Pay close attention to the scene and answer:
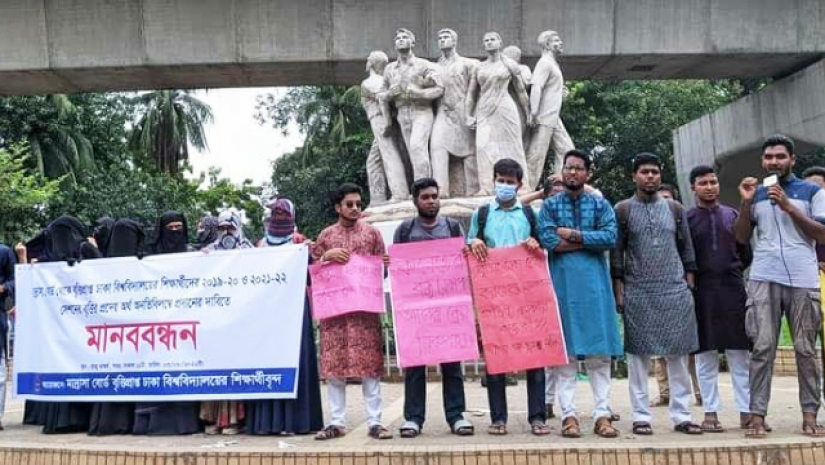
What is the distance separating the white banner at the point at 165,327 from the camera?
511 centimetres

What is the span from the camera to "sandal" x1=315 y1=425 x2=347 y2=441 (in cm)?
479

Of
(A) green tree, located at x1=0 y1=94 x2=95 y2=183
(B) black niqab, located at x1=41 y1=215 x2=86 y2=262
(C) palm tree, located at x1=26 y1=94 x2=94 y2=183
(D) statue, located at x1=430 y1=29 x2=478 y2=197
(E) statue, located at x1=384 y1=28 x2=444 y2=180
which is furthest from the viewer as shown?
(C) palm tree, located at x1=26 y1=94 x2=94 y2=183

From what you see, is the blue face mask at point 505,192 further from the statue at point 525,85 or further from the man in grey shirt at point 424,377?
the statue at point 525,85

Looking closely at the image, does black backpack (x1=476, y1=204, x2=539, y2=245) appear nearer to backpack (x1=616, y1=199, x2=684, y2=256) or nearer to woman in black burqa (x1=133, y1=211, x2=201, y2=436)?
backpack (x1=616, y1=199, x2=684, y2=256)

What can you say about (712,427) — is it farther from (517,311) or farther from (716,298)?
(517,311)

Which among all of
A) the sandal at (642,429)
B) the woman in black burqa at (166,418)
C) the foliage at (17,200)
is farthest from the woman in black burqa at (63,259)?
the foliage at (17,200)

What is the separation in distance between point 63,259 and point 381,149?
4665 millimetres

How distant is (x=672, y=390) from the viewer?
480 centimetres

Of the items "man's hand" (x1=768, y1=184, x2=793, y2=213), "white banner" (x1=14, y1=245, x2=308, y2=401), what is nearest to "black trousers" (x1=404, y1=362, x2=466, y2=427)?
"white banner" (x1=14, y1=245, x2=308, y2=401)

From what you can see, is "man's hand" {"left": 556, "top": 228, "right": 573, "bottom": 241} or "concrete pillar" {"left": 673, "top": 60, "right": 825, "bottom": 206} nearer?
"man's hand" {"left": 556, "top": 228, "right": 573, "bottom": 241}

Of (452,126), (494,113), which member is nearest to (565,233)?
(494,113)

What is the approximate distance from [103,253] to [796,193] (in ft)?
15.5

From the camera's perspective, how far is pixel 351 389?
7.41 m

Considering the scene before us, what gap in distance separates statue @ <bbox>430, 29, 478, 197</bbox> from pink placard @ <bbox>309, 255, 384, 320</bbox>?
4.46m
